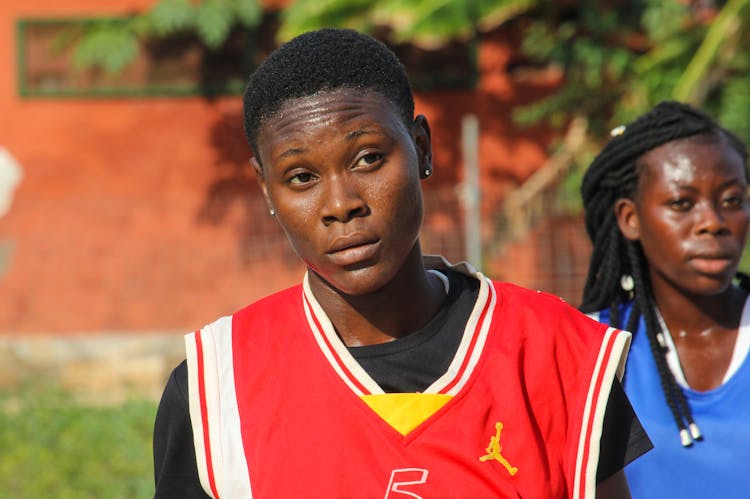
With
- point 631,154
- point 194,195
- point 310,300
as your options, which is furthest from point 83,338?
point 310,300

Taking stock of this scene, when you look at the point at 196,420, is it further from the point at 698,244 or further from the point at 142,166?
the point at 142,166

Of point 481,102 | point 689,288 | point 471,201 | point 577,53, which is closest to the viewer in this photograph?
point 689,288

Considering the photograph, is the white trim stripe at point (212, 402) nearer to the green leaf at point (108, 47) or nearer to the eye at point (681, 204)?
the eye at point (681, 204)

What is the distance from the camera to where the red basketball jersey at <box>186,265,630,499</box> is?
6.91ft

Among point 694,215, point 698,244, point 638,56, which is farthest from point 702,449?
point 638,56

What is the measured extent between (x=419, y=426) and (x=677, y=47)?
7.46 meters

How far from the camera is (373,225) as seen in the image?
214 centimetres

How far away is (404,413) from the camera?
2.14m

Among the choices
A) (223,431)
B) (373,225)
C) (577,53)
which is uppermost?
(577,53)

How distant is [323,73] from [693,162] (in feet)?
5.65

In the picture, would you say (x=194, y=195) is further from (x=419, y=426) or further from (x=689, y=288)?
(x=419, y=426)

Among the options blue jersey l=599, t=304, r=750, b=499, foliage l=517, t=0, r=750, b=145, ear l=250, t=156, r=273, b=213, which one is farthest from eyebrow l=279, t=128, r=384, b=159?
foliage l=517, t=0, r=750, b=145

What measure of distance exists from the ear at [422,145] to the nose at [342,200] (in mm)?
221

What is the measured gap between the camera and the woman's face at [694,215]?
341 centimetres
